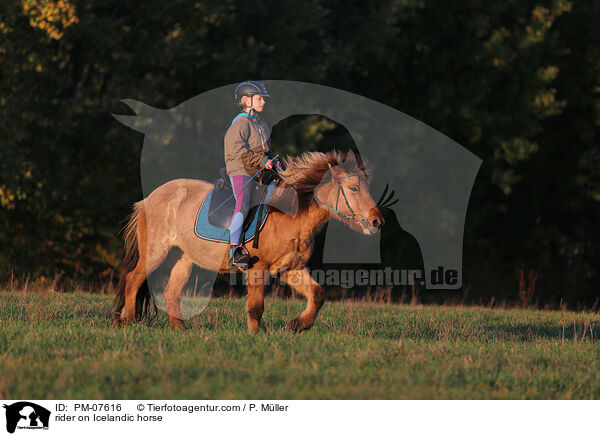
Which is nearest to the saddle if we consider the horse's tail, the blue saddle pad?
the blue saddle pad

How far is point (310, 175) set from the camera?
8.88m

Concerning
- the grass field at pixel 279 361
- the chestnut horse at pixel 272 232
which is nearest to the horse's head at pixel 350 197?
the chestnut horse at pixel 272 232

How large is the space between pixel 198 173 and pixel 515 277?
519 inches

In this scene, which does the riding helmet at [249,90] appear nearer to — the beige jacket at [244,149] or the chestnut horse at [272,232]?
the beige jacket at [244,149]

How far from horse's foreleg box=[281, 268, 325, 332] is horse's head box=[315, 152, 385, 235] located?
862 mm

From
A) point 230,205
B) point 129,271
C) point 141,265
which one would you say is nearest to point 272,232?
point 230,205

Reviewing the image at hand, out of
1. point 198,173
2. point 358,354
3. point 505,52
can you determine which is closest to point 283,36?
point 198,173

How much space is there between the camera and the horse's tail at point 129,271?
9539mm

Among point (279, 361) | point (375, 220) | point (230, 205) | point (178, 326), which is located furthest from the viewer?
point (178, 326)

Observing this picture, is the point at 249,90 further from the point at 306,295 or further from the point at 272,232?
the point at 306,295

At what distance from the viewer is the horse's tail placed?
9539mm

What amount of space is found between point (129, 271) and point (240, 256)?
2084 millimetres
